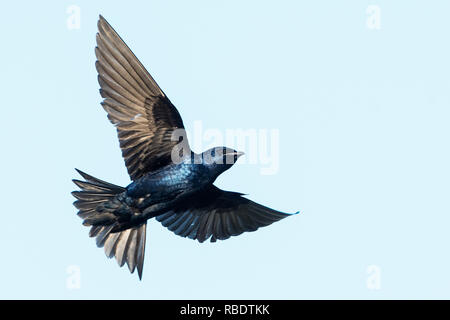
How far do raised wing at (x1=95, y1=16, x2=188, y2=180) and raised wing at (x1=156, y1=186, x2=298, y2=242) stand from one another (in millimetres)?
1236

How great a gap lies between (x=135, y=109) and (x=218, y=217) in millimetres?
2084

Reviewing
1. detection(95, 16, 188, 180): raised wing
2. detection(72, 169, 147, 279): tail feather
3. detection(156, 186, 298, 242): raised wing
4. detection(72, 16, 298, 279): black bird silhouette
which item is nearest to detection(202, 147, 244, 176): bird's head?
detection(72, 16, 298, 279): black bird silhouette

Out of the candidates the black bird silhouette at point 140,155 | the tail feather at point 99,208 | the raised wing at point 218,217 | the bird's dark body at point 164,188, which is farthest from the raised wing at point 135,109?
the raised wing at point 218,217

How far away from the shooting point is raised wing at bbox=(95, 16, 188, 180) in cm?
1950

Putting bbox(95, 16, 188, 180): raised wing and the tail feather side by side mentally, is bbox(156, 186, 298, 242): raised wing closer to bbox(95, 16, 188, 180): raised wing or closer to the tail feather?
the tail feather

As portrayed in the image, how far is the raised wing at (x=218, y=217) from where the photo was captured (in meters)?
20.7

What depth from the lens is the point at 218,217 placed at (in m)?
20.9

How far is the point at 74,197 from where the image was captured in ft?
64.3

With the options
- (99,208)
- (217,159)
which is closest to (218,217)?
(217,159)

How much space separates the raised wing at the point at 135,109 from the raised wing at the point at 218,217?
1236 mm

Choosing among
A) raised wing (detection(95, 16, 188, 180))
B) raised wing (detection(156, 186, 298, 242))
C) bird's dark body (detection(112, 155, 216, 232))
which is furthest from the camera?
raised wing (detection(156, 186, 298, 242))
